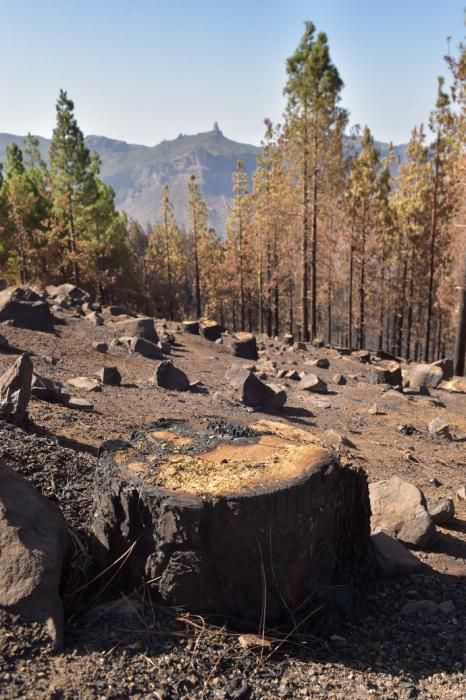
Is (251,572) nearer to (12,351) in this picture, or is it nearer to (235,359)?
(12,351)

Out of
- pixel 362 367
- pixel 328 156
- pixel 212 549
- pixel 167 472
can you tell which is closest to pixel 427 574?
pixel 212 549

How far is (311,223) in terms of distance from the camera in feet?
76.0

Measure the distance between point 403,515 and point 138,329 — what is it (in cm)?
944

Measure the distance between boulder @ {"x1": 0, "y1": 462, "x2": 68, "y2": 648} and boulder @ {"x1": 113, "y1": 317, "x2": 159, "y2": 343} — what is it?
983 centimetres

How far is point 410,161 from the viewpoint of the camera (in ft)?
91.0

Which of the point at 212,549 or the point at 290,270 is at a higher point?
the point at 290,270

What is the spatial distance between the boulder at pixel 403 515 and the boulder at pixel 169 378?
505 cm

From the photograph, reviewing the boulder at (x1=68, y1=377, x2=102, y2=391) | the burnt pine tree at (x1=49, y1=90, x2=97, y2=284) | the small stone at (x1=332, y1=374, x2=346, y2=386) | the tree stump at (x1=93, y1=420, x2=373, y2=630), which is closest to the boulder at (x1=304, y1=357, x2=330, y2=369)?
the small stone at (x1=332, y1=374, x2=346, y2=386)

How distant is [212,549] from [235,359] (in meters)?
10.6

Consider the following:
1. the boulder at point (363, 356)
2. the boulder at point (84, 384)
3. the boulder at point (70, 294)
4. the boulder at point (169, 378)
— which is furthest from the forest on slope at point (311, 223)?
the boulder at point (84, 384)

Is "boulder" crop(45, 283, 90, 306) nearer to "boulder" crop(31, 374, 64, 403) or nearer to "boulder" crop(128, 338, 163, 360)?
"boulder" crop(128, 338, 163, 360)

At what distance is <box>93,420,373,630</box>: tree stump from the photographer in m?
3.29

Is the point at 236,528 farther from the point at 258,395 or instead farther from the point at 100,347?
the point at 100,347

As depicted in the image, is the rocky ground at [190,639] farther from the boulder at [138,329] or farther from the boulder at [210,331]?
the boulder at [210,331]
